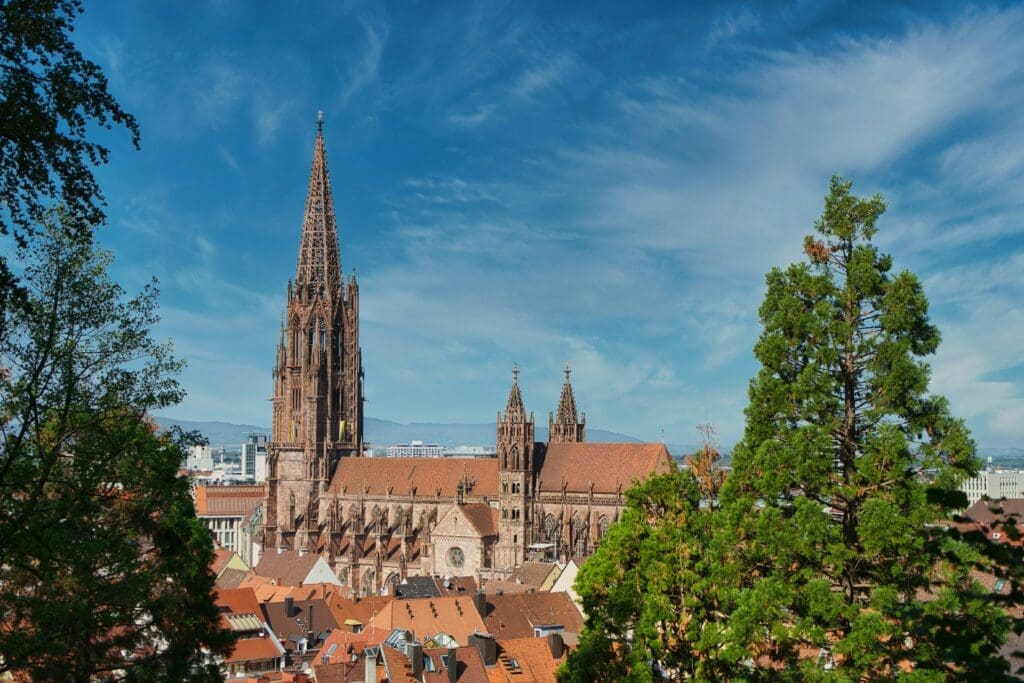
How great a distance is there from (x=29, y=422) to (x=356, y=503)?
7099 centimetres

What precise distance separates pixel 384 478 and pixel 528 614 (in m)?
38.3

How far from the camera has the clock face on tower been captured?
7644 centimetres

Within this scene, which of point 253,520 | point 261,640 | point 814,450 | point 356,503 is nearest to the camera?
point 814,450

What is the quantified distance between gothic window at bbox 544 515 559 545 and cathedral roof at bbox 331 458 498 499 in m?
5.93

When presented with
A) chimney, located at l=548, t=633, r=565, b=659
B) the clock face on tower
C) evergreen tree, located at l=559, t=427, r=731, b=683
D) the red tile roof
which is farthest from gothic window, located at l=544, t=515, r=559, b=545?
evergreen tree, located at l=559, t=427, r=731, b=683

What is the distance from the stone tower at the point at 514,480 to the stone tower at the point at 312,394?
22.4 meters

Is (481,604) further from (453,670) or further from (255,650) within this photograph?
(453,670)

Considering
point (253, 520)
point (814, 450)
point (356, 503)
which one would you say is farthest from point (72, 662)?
point (253, 520)

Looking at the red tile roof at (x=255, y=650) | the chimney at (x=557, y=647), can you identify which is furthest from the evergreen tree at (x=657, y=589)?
the red tile roof at (x=255, y=650)

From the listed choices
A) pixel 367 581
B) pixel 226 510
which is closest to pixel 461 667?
pixel 367 581

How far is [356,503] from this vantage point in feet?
287

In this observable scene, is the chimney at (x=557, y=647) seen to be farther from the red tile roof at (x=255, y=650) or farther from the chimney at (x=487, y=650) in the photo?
the red tile roof at (x=255, y=650)

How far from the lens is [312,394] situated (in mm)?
92188

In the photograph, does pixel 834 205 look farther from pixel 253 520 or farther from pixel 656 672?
pixel 253 520
